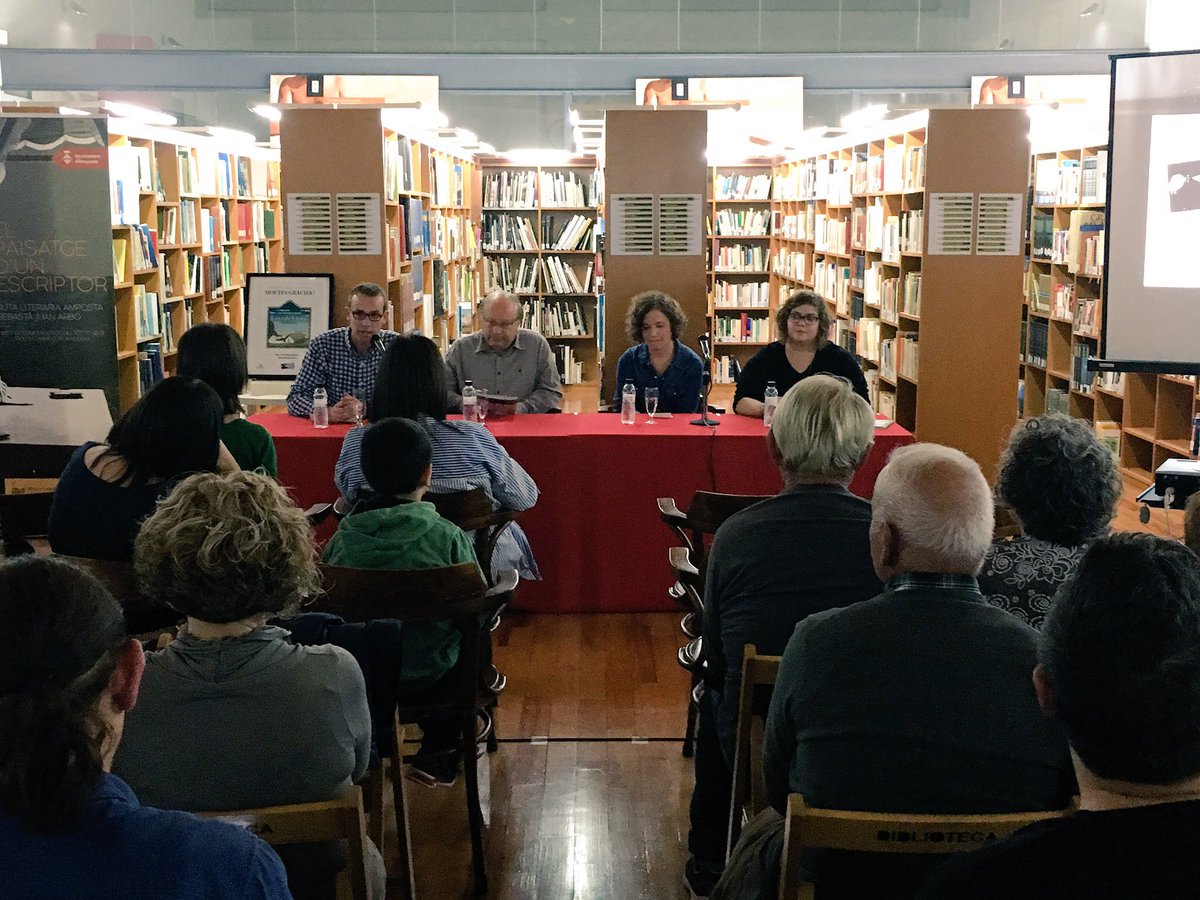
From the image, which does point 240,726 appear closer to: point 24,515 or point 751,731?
point 751,731

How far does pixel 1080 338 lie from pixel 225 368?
21.7 ft

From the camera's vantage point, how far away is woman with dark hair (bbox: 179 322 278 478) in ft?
13.4

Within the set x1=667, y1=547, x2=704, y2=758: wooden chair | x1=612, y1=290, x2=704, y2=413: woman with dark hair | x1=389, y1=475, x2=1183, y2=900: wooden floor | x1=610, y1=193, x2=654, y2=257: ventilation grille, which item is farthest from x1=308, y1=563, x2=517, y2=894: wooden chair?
x1=610, y1=193, x2=654, y2=257: ventilation grille

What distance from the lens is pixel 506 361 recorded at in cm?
624

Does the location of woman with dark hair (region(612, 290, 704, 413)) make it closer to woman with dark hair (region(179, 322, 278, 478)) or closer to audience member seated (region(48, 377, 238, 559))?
woman with dark hair (region(179, 322, 278, 478))

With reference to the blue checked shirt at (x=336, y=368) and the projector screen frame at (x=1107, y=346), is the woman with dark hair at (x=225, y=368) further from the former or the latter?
the projector screen frame at (x=1107, y=346)

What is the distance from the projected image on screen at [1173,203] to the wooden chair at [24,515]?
14.1ft

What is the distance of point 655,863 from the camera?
3.22 meters

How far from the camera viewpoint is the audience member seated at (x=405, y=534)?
10.2ft

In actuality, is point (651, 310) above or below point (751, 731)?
above

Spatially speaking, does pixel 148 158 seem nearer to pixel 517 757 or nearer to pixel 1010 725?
pixel 517 757

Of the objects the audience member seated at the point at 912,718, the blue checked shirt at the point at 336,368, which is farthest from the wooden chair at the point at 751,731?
the blue checked shirt at the point at 336,368

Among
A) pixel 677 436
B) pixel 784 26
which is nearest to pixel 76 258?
pixel 677 436

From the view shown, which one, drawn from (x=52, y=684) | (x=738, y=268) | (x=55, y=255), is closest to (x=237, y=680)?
(x=52, y=684)
